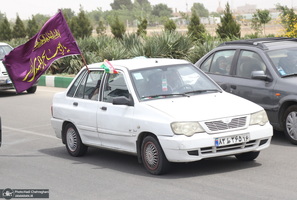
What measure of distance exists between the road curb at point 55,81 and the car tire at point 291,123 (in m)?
12.4

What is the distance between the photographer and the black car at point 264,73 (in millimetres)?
10422

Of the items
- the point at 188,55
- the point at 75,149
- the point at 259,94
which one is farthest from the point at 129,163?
the point at 188,55

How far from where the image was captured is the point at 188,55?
2383 centimetres

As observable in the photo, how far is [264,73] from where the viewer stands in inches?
428

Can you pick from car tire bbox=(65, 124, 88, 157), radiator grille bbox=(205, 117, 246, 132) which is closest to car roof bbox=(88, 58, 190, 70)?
car tire bbox=(65, 124, 88, 157)

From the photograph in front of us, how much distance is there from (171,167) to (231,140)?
81 cm

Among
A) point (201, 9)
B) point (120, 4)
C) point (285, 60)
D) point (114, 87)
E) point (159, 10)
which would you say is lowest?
point (201, 9)

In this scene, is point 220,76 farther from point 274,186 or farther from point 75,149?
point 274,186

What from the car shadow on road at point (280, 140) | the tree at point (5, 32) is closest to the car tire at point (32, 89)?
the car shadow on road at point (280, 140)

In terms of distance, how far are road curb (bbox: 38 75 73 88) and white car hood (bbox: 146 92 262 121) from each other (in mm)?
13326

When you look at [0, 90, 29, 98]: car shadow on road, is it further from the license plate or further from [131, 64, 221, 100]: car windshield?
the license plate

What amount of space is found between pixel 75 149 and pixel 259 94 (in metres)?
2.96

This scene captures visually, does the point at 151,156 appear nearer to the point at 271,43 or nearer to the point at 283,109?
the point at 283,109

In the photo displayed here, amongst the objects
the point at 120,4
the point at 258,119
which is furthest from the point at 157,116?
the point at 120,4
